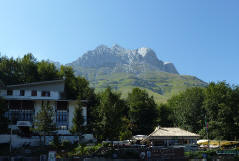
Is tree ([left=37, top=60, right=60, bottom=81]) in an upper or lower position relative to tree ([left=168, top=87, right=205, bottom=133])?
upper

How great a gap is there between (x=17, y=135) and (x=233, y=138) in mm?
54373

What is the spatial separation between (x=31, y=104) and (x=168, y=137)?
30362 millimetres

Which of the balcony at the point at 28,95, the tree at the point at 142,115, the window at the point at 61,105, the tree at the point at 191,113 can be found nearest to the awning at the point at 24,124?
the balcony at the point at 28,95

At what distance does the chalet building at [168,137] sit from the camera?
176 feet

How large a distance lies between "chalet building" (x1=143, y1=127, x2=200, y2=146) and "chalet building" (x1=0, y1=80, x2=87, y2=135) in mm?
15764

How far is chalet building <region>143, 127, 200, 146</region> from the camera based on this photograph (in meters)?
53.6

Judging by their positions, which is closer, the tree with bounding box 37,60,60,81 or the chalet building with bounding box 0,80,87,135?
the chalet building with bounding box 0,80,87,135

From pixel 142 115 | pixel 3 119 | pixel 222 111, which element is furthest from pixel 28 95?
pixel 222 111

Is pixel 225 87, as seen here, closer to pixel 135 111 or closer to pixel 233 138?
pixel 233 138

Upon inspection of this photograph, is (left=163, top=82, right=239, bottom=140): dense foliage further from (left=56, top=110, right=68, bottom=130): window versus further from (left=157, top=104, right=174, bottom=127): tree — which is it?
(left=56, top=110, right=68, bottom=130): window

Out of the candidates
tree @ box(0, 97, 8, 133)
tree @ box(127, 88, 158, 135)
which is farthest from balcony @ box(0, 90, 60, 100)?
tree @ box(127, 88, 158, 135)

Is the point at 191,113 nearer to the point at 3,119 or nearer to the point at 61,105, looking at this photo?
the point at 61,105

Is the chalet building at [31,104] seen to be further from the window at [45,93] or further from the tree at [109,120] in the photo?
the tree at [109,120]

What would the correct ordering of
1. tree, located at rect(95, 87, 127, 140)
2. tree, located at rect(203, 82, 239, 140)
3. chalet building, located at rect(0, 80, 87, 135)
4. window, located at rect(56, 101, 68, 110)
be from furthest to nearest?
tree, located at rect(203, 82, 239, 140)
window, located at rect(56, 101, 68, 110)
chalet building, located at rect(0, 80, 87, 135)
tree, located at rect(95, 87, 127, 140)
